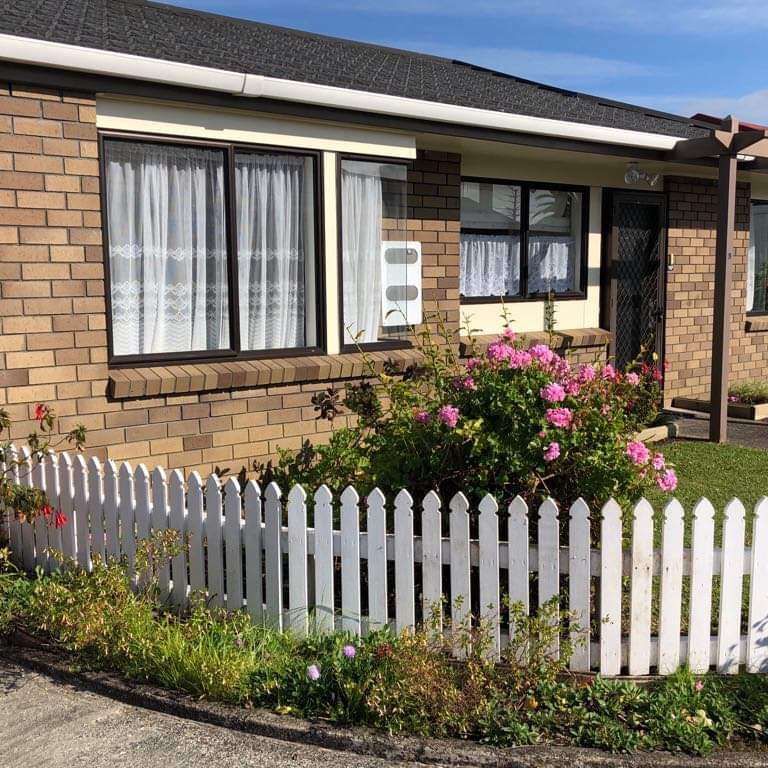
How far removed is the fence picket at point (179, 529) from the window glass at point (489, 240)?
563cm

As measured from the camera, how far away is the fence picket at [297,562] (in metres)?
4.39

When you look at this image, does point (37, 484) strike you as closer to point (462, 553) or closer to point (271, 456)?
point (271, 456)

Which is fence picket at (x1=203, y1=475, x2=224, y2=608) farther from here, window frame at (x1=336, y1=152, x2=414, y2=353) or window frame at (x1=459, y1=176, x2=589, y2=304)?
window frame at (x1=459, y1=176, x2=589, y2=304)

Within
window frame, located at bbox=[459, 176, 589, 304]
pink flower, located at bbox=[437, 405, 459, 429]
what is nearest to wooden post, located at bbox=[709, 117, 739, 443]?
window frame, located at bbox=[459, 176, 589, 304]

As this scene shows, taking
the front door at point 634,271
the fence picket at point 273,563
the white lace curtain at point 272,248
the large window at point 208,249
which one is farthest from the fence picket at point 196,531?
the front door at point 634,271

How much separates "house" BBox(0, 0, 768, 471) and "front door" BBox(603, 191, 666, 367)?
31 cm

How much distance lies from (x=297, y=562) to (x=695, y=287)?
29.4ft

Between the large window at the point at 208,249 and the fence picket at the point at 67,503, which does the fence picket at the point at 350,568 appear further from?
the large window at the point at 208,249

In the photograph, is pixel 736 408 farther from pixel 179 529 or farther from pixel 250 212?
pixel 179 529

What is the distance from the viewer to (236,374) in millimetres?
6953

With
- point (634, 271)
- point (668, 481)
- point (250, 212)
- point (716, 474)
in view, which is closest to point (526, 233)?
point (634, 271)

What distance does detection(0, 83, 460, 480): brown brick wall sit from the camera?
5797mm

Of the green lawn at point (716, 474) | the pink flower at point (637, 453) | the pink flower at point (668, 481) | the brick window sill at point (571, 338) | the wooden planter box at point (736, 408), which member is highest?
the brick window sill at point (571, 338)

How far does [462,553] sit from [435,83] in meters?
6.44
